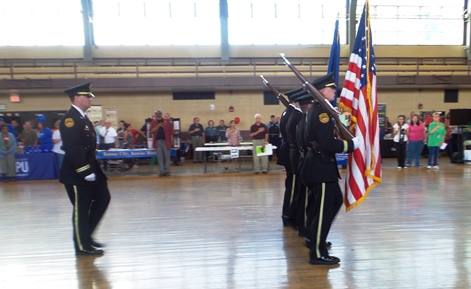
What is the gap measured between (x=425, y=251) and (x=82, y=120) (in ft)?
12.9

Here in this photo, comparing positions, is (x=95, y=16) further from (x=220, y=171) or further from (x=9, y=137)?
(x=220, y=171)

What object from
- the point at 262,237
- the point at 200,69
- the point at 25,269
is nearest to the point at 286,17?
the point at 200,69

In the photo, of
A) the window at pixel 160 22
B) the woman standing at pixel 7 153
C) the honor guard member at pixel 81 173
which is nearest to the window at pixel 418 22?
the window at pixel 160 22

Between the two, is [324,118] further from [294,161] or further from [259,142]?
[259,142]

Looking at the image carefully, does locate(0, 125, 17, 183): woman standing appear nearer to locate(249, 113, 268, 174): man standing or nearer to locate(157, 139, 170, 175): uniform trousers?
locate(157, 139, 170, 175): uniform trousers

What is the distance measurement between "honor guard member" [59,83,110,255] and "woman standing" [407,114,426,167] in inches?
363

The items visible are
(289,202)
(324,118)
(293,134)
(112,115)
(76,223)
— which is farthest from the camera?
(112,115)

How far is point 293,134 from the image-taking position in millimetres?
4301

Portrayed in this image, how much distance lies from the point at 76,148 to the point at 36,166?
675 centimetres

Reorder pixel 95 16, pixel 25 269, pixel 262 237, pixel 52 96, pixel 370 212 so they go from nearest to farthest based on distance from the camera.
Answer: pixel 25 269, pixel 262 237, pixel 370 212, pixel 52 96, pixel 95 16

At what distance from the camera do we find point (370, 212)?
5.37 metres

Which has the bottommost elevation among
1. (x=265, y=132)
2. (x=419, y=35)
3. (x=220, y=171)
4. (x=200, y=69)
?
(x=220, y=171)

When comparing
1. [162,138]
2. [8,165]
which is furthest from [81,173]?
[8,165]

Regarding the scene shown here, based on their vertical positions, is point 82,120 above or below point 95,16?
below
